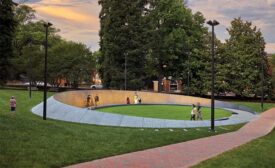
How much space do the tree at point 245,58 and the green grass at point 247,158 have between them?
46.2 metres

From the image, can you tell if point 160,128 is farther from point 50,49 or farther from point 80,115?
point 50,49

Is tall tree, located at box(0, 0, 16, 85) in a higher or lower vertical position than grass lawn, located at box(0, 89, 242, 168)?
higher

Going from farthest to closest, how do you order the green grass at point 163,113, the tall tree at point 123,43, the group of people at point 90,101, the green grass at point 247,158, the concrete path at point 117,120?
the tall tree at point 123,43 → the group of people at point 90,101 → the green grass at point 163,113 → the concrete path at point 117,120 → the green grass at point 247,158

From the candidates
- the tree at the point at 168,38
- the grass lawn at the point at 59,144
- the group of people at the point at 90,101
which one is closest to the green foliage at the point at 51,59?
the tree at the point at 168,38

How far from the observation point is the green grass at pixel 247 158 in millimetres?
12422

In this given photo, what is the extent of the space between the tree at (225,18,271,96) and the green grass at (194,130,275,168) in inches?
1817

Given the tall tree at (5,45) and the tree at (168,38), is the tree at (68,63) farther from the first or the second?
the tall tree at (5,45)

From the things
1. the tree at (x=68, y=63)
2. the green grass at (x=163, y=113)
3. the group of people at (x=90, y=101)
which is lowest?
the green grass at (x=163, y=113)

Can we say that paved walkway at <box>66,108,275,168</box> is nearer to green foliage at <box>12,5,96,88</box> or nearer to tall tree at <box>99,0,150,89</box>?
tall tree at <box>99,0,150,89</box>

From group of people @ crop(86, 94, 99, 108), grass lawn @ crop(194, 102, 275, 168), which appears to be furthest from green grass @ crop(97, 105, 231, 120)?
grass lawn @ crop(194, 102, 275, 168)

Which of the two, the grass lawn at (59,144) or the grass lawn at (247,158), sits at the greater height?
the grass lawn at (59,144)

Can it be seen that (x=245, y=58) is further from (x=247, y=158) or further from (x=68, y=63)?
(x=247, y=158)

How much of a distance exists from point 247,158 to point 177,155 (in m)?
2.34

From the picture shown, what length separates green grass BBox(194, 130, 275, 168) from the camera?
12422 mm
